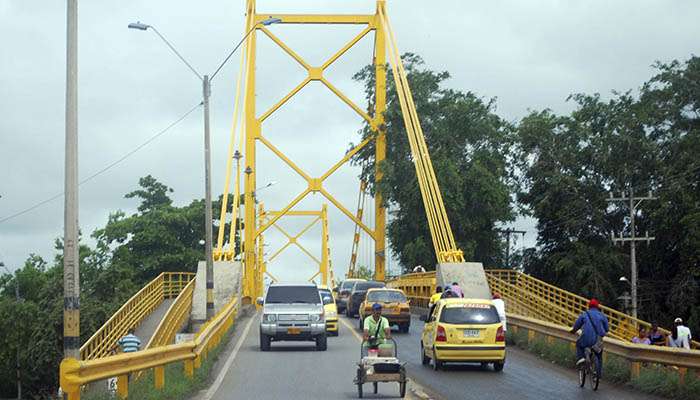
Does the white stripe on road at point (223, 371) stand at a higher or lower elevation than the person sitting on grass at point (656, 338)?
lower

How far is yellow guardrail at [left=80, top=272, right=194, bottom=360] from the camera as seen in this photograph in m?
35.7

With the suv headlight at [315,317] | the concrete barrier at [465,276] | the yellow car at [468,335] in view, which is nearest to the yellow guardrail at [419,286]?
the concrete barrier at [465,276]

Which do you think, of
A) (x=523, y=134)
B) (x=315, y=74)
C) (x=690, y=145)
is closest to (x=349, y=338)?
(x=690, y=145)

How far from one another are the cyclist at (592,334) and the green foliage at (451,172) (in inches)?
1810

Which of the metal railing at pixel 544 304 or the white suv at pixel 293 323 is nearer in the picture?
the white suv at pixel 293 323

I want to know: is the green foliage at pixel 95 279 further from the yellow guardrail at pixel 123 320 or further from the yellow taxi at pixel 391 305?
the yellow taxi at pixel 391 305

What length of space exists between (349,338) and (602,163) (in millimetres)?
30449

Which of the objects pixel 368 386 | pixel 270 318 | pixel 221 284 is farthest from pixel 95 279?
pixel 368 386

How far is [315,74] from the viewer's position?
85.3m

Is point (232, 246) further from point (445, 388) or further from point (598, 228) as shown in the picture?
point (445, 388)

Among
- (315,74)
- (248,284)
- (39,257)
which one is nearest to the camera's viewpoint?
(248,284)

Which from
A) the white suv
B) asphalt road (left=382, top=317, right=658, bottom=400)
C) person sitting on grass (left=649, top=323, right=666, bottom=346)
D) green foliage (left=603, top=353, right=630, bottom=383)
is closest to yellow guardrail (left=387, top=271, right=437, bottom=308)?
the white suv

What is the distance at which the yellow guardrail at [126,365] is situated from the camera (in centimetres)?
1474

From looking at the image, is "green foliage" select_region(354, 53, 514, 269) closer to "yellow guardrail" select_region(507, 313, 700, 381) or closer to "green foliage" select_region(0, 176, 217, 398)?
"green foliage" select_region(0, 176, 217, 398)
